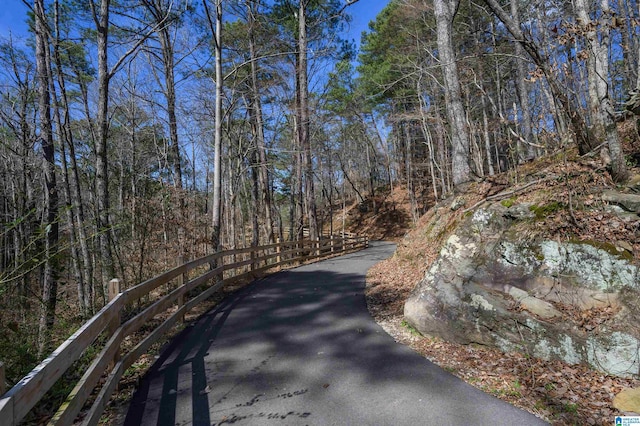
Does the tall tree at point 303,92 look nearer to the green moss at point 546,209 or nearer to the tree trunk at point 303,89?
the tree trunk at point 303,89

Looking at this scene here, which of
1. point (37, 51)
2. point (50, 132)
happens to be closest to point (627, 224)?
point (50, 132)

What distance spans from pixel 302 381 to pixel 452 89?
7.79m

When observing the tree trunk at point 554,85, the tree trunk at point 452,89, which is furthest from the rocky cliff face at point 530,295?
the tree trunk at point 452,89

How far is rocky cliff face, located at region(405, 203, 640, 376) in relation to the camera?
3.52 meters

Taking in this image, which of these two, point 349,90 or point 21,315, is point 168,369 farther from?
point 349,90

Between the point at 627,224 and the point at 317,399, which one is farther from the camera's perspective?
the point at 627,224

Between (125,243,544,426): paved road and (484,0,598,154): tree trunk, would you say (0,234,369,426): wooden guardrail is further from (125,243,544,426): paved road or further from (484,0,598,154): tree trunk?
(484,0,598,154): tree trunk

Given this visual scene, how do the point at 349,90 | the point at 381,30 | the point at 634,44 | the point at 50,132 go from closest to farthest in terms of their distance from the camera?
the point at 50,132 → the point at 634,44 → the point at 381,30 → the point at 349,90

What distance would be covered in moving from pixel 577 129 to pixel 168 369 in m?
7.00

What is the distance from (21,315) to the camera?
427cm

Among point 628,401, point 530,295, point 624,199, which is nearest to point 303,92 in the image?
point 624,199

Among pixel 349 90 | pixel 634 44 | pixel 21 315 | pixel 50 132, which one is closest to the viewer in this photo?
pixel 21 315

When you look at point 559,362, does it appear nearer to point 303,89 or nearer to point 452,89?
point 452,89

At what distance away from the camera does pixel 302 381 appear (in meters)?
3.58
